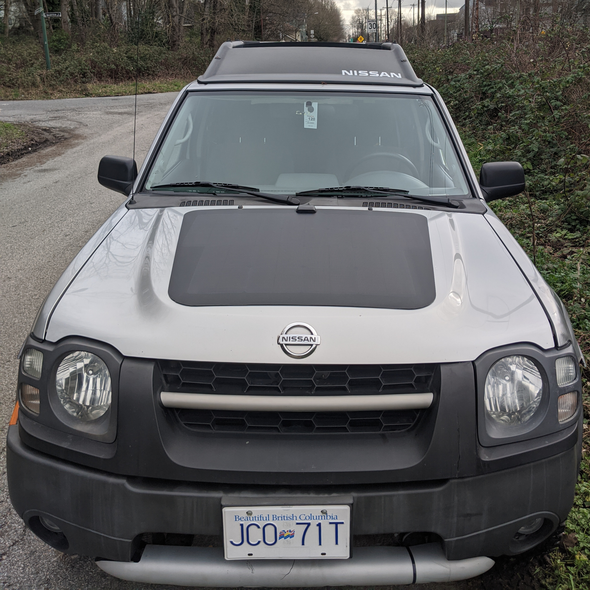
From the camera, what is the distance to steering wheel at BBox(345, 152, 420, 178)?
3193mm

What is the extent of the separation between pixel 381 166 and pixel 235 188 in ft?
2.68

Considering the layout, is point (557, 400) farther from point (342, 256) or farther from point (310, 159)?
point (310, 159)

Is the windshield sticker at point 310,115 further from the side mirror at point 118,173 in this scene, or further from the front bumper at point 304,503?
the front bumper at point 304,503

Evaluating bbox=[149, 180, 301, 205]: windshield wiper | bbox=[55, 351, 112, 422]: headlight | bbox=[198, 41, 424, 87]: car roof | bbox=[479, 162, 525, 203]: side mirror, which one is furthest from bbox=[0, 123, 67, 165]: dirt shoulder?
bbox=[55, 351, 112, 422]: headlight

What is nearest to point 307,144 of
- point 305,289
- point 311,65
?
point 311,65

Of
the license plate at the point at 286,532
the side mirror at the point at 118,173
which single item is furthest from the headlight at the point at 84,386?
the side mirror at the point at 118,173

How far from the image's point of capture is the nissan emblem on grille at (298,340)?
1.81 metres

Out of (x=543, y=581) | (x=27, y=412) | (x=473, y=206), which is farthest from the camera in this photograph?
(x=473, y=206)

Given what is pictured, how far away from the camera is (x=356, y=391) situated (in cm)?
184

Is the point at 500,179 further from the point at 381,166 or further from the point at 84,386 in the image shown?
the point at 84,386

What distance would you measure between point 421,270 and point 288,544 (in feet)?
3.44

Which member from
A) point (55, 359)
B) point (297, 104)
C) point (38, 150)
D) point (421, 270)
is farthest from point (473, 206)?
point (38, 150)

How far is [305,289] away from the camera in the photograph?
80.7 inches

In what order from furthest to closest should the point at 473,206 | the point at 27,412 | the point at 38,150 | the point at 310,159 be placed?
1. the point at 38,150
2. the point at 310,159
3. the point at 473,206
4. the point at 27,412
